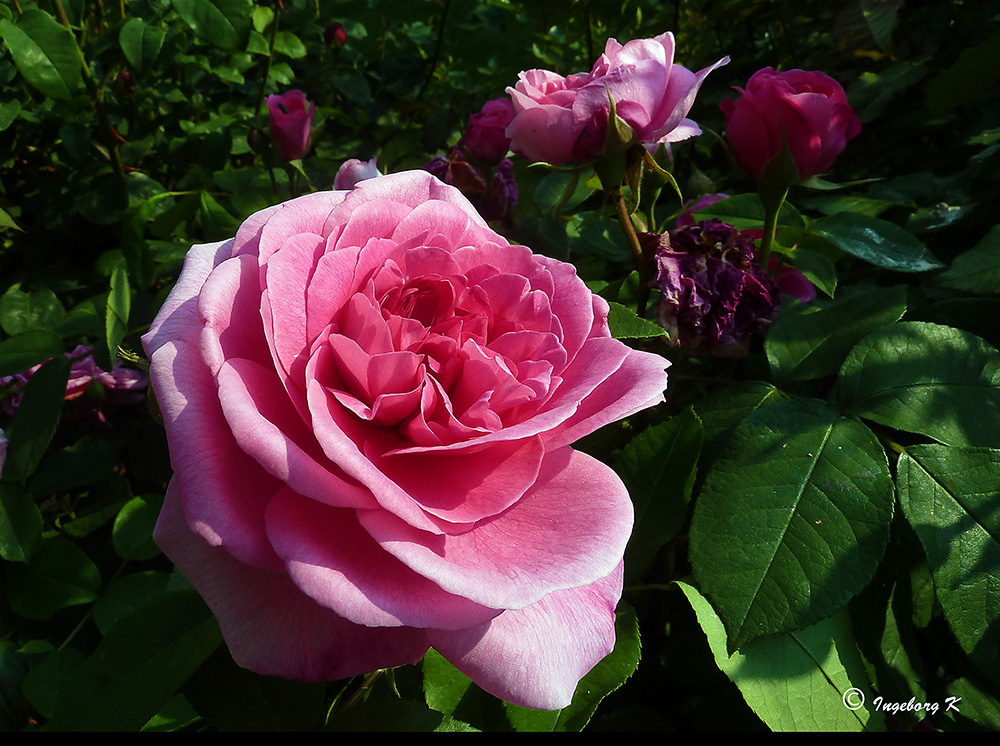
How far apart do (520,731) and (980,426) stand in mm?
557

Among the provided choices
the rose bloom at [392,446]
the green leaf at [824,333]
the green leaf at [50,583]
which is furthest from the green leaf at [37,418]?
the green leaf at [824,333]

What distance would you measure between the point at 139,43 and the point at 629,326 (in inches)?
48.1

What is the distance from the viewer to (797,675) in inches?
25.6

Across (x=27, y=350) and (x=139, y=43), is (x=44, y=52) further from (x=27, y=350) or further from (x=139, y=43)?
(x=27, y=350)

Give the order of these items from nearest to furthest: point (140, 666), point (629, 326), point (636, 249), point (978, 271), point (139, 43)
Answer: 1. point (140, 666)
2. point (629, 326)
3. point (636, 249)
4. point (978, 271)
5. point (139, 43)

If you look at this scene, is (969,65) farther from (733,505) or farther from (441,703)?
(441,703)

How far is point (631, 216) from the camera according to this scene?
0.90 meters

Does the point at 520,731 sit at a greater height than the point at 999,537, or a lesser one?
lesser

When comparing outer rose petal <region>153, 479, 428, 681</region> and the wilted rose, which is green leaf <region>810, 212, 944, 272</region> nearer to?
the wilted rose

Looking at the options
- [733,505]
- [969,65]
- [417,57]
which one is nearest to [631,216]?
[733,505]

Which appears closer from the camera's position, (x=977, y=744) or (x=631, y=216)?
(x=977, y=744)

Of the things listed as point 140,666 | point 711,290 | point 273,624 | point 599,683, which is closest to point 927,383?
point 711,290

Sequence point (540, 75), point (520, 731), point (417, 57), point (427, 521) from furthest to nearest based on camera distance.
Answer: point (417, 57) → point (540, 75) → point (520, 731) → point (427, 521)

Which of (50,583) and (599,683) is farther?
(50,583)
